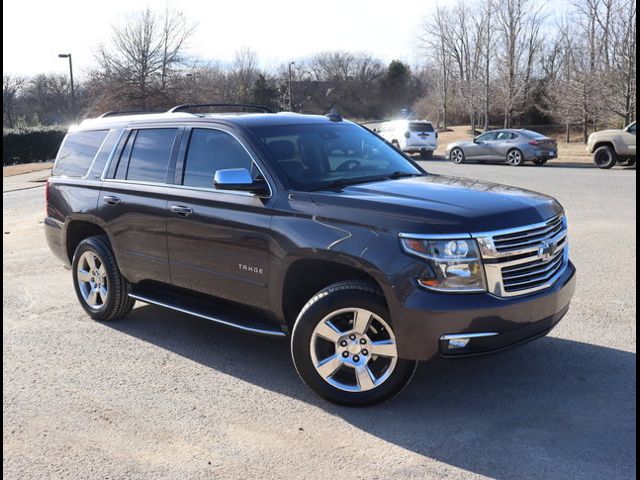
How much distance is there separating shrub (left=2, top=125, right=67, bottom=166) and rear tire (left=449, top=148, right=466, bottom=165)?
2562 cm

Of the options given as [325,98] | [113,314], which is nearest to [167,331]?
[113,314]

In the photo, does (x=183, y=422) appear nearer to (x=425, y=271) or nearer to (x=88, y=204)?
(x=425, y=271)

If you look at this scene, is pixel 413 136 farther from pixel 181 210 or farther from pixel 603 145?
pixel 181 210

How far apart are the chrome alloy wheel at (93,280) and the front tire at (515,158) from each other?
70.6ft

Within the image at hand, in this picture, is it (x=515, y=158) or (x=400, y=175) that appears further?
(x=515, y=158)

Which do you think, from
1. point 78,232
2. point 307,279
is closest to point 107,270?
point 78,232

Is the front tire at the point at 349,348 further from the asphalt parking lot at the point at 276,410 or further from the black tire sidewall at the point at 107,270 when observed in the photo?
the black tire sidewall at the point at 107,270

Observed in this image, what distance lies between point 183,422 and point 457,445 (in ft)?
5.38

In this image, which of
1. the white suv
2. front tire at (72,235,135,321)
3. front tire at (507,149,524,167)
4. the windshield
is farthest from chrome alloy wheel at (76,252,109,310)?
the white suv

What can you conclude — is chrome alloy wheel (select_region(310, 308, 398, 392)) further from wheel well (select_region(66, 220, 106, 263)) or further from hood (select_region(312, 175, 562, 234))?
wheel well (select_region(66, 220, 106, 263))

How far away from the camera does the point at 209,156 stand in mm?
5074

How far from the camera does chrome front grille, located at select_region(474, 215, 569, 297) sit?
3795 mm

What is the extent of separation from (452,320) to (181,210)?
2365 millimetres

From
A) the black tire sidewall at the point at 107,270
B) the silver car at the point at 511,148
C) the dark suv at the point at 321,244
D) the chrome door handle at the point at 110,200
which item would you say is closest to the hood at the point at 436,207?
the dark suv at the point at 321,244
